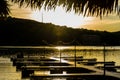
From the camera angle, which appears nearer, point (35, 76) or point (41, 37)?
point (35, 76)

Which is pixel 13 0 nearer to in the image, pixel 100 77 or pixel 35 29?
pixel 100 77

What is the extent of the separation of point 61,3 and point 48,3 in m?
0.14

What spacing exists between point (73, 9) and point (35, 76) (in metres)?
13.3

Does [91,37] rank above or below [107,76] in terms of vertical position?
above

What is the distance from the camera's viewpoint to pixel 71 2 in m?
3.89

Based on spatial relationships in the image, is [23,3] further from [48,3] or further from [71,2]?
[71,2]

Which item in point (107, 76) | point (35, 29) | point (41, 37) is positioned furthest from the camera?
point (41, 37)

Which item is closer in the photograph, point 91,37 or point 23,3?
point 23,3

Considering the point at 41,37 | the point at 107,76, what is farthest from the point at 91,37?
the point at 41,37

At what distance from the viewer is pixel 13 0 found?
156 inches

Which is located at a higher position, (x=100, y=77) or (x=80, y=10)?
(x=80, y=10)

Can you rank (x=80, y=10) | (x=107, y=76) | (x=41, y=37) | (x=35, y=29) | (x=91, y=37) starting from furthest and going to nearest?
(x=41, y=37), (x=35, y=29), (x=107, y=76), (x=91, y=37), (x=80, y=10)

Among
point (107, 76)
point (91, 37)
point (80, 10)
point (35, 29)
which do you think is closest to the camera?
point (80, 10)

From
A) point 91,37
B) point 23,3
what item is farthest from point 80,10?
point 91,37
